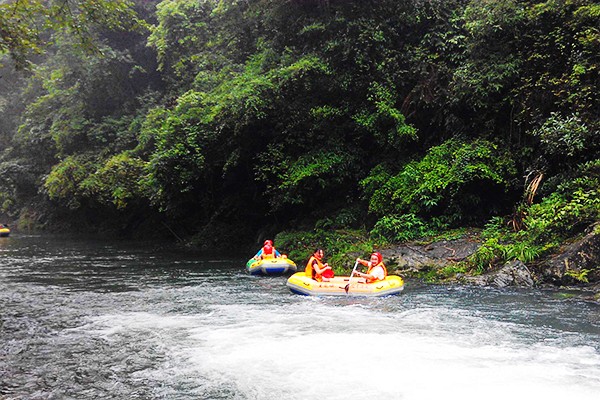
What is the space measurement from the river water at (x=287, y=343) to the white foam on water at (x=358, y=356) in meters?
0.02

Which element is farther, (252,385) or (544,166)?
(544,166)

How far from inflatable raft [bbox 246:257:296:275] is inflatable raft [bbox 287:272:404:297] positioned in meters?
2.55

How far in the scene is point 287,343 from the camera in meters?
6.93

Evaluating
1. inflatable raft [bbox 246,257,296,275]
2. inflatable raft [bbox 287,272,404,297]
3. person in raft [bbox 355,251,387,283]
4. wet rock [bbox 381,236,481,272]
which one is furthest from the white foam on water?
inflatable raft [bbox 246,257,296,275]

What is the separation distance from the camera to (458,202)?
41.9ft

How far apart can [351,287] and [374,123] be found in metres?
5.88

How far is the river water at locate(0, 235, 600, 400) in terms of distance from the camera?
5383mm

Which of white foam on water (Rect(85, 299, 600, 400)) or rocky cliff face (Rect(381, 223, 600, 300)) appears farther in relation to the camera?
rocky cliff face (Rect(381, 223, 600, 300))

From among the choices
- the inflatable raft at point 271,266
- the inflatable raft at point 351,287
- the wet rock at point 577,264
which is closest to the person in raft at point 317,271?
the inflatable raft at point 351,287

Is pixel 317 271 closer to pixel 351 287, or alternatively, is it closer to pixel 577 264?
pixel 351 287

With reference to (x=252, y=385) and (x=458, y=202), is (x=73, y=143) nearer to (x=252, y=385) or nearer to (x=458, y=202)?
(x=458, y=202)

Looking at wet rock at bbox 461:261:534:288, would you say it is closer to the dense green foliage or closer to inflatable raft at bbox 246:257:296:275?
the dense green foliage

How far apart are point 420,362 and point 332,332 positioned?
1688 millimetres

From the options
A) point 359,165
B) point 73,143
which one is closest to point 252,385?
point 359,165
